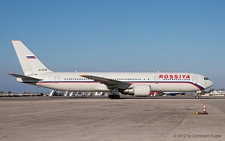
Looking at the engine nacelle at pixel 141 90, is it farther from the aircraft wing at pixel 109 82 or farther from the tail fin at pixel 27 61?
the tail fin at pixel 27 61

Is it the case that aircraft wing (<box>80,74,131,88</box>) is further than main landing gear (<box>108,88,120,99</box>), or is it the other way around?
main landing gear (<box>108,88,120,99</box>)

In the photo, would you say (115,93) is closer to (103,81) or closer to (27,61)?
(103,81)

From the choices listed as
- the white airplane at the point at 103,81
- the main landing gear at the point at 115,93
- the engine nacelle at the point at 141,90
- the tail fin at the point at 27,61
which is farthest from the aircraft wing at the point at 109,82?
the tail fin at the point at 27,61

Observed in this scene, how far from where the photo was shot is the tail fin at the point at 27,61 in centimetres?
3831

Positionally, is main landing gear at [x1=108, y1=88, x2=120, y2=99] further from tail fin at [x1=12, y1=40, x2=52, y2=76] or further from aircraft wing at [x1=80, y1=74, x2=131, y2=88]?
tail fin at [x1=12, y1=40, x2=52, y2=76]

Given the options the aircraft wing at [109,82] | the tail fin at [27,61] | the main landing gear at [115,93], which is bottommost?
the main landing gear at [115,93]

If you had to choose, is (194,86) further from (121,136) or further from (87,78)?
(121,136)

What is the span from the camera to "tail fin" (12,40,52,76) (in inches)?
1508

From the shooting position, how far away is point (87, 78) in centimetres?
3719

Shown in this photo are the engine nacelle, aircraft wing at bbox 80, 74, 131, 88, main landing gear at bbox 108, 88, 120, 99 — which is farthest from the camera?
main landing gear at bbox 108, 88, 120, 99

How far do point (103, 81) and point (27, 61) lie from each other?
1072 centimetres

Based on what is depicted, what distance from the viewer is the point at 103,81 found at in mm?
35812

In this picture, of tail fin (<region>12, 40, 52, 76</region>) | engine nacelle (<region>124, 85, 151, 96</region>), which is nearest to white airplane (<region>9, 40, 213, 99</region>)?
tail fin (<region>12, 40, 52, 76</region>)

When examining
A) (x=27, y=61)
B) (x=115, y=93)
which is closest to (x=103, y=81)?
(x=115, y=93)
